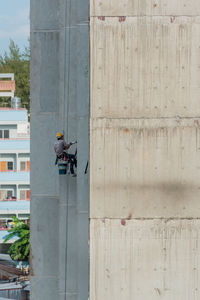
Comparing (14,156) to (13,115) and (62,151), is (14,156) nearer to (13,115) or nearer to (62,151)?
(13,115)

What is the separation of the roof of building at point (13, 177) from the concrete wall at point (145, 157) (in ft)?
204

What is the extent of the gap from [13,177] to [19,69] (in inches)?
2577

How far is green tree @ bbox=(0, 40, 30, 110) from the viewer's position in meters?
129

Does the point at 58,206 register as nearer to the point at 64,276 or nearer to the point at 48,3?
the point at 64,276

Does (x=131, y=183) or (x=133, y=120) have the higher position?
(x=133, y=120)

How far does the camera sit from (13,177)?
245 ft

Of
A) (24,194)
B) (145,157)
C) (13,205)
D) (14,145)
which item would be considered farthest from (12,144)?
(145,157)

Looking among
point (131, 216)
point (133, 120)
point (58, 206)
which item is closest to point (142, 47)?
point (133, 120)

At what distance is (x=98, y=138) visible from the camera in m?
12.6

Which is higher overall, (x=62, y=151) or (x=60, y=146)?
(x=60, y=146)

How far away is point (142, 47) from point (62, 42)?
20.1ft

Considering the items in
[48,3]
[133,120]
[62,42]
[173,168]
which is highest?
[48,3]

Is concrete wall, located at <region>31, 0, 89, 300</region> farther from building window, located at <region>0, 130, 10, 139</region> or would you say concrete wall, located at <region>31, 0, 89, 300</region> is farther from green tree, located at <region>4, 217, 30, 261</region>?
building window, located at <region>0, 130, 10, 139</region>

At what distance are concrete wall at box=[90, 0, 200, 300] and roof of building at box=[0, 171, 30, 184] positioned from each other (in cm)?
6207
